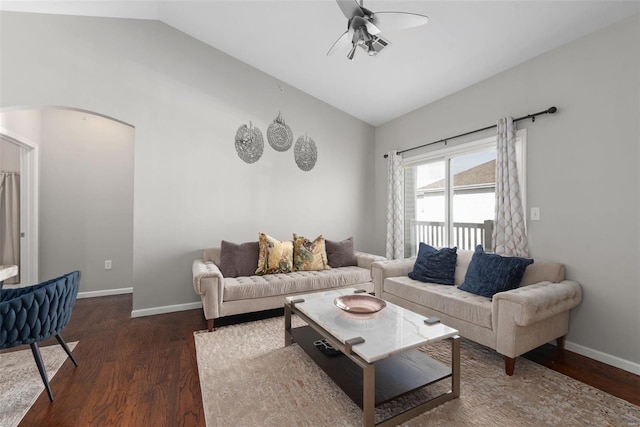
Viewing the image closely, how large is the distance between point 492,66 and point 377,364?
9.90 ft

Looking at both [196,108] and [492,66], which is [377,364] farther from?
[196,108]

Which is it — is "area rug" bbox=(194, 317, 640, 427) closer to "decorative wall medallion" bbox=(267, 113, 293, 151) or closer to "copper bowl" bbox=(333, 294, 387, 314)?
"copper bowl" bbox=(333, 294, 387, 314)

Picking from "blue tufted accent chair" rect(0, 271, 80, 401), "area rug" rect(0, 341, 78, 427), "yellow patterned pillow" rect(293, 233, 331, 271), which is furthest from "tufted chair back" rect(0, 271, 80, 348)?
"yellow patterned pillow" rect(293, 233, 331, 271)

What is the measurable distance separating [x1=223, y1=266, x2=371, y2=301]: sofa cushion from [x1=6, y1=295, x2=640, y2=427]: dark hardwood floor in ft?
1.41

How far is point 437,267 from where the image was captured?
303 cm

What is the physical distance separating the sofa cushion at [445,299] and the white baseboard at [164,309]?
7.68ft

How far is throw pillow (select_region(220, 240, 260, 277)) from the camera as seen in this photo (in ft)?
10.9

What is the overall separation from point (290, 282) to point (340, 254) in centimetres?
97

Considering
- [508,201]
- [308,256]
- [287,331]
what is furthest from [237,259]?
[508,201]

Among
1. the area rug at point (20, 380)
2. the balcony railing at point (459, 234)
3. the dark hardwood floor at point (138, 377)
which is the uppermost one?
the balcony railing at point (459, 234)

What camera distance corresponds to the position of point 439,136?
3.70 m

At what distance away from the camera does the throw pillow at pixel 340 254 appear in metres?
3.89

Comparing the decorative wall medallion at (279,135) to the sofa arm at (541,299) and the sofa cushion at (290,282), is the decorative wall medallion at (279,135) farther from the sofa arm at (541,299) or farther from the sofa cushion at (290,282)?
the sofa arm at (541,299)

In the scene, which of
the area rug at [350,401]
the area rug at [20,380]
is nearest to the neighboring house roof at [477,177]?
the area rug at [350,401]
